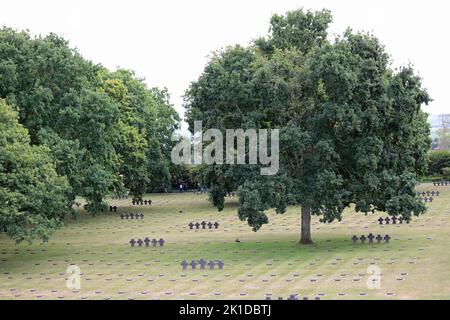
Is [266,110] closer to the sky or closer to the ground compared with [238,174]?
closer to the sky

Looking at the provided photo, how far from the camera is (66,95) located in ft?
151

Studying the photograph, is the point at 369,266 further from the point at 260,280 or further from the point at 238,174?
the point at 238,174

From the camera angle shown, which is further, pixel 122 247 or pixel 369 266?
pixel 122 247

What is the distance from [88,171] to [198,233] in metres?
9.28

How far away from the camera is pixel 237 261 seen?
38.8 m

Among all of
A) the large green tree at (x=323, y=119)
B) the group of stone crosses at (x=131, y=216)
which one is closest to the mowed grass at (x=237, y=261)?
the large green tree at (x=323, y=119)

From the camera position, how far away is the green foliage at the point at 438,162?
96750 mm

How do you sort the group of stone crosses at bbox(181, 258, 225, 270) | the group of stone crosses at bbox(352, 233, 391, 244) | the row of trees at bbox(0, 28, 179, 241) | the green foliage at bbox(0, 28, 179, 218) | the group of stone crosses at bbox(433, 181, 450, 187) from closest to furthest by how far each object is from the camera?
1. the group of stone crosses at bbox(181, 258, 225, 270)
2. the row of trees at bbox(0, 28, 179, 241)
3. the group of stone crosses at bbox(352, 233, 391, 244)
4. the green foliage at bbox(0, 28, 179, 218)
5. the group of stone crosses at bbox(433, 181, 450, 187)

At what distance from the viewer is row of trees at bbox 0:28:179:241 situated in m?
38.2

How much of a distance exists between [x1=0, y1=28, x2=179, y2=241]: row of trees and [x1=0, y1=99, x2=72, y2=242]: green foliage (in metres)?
0.05

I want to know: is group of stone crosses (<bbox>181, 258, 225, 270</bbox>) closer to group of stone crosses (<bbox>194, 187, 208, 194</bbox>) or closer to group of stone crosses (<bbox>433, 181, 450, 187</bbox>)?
group of stone crosses (<bbox>194, 187, 208, 194</bbox>)

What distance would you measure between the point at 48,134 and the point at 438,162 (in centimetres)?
6388

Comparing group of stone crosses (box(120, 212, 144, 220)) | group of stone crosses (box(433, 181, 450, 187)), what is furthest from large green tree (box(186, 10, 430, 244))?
group of stone crosses (box(433, 181, 450, 187))
